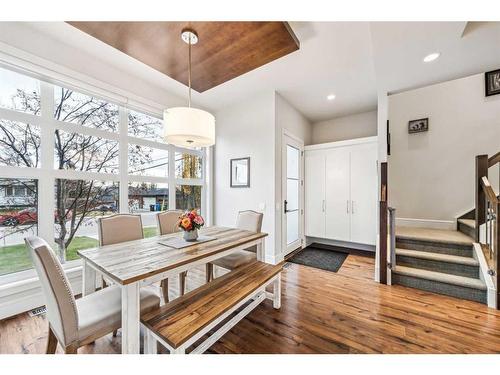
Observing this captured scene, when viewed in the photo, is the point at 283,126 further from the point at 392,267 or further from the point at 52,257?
the point at 52,257

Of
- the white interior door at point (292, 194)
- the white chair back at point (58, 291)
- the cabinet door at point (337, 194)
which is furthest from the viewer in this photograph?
the cabinet door at point (337, 194)

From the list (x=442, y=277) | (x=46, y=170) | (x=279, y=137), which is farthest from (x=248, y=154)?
(x=442, y=277)

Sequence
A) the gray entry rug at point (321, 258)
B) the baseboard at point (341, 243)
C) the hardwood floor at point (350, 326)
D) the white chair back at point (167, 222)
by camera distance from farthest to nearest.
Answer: the baseboard at point (341, 243)
the gray entry rug at point (321, 258)
the white chair back at point (167, 222)
the hardwood floor at point (350, 326)

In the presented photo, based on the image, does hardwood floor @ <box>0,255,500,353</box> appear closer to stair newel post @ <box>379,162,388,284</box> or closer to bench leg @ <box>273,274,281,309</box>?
bench leg @ <box>273,274,281,309</box>

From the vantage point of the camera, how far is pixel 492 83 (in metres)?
2.97

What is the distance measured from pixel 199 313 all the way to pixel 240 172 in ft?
8.87

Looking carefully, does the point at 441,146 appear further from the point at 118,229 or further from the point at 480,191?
the point at 118,229

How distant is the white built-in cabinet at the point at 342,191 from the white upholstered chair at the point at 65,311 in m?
3.79

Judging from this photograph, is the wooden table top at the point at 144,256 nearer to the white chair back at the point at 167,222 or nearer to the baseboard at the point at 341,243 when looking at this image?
the white chair back at the point at 167,222

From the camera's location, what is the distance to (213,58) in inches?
90.2

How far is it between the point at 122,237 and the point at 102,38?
1963 mm

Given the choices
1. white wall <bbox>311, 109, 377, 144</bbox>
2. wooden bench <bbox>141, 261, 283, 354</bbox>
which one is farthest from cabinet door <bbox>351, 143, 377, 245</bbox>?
wooden bench <bbox>141, 261, 283, 354</bbox>

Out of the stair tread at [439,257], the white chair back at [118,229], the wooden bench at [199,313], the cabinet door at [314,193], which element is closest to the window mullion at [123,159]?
the white chair back at [118,229]

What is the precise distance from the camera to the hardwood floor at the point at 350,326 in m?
1.56
